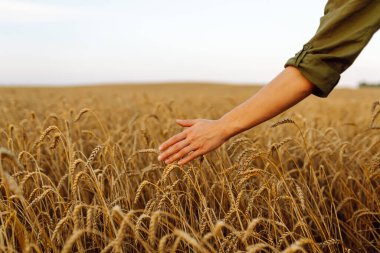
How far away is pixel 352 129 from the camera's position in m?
4.73

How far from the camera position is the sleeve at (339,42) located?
4.71 ft

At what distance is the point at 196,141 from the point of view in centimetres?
→ 163

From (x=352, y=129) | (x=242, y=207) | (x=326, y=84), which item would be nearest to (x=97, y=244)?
(x=242, y=207)

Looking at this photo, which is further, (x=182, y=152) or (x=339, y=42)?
(x=182, y=152)

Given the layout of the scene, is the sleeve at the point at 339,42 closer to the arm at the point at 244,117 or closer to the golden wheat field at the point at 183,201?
the arm at the point at 244,117

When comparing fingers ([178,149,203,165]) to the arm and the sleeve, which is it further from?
the sleeve

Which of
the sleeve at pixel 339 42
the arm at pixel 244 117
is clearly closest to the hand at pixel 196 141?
the arm at pixel 244 117

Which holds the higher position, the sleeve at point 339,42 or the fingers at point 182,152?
the sleeve at point 339,42

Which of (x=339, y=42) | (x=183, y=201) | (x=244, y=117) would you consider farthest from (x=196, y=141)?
(x=183, y=201)

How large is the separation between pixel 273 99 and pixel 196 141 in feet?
1.05

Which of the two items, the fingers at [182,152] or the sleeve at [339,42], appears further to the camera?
the fingers at [182,152]

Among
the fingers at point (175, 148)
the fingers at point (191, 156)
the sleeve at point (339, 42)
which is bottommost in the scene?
the fingers at point (191, 156)

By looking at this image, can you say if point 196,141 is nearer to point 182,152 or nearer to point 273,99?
point 182,152

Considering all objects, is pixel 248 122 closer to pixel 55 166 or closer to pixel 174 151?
pixel 174 151
